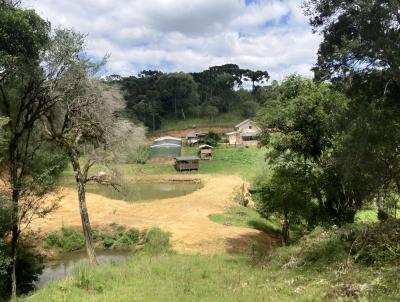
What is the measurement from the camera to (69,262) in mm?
22297

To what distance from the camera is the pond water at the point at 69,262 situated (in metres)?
19.7

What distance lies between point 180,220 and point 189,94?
6640cm

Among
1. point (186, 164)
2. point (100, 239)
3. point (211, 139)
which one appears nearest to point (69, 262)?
point (100, 239)

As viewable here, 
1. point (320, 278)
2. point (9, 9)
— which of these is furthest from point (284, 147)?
point (9, 9)

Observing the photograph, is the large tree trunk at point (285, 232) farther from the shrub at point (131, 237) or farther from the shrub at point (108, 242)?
the shrub at point (108, 242)

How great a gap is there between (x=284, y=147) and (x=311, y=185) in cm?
223

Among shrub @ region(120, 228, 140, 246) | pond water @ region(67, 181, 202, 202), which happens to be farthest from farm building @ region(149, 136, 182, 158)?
shrub @ region(120, 228, 140, 246)

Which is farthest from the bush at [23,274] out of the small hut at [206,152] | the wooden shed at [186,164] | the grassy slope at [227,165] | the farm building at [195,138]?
the farm building at [195,138]

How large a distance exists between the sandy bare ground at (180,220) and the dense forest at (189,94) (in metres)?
48.6

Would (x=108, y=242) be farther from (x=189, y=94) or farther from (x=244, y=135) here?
(x=189, y=94)

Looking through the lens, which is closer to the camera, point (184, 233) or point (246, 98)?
point (184, 233)

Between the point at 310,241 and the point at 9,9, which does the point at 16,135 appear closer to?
the point at 9,9

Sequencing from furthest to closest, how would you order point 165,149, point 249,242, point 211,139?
point 211,139
point 165,149
point 249,242

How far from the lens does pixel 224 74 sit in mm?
99250
